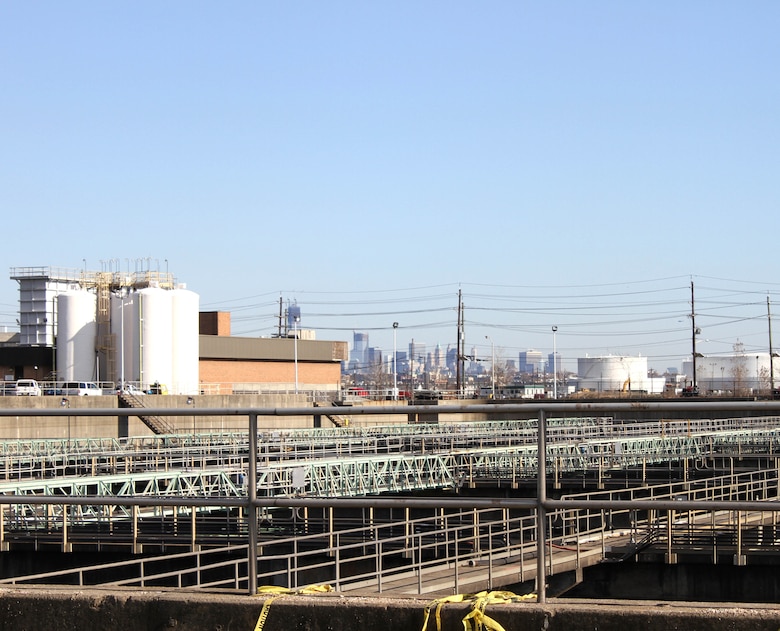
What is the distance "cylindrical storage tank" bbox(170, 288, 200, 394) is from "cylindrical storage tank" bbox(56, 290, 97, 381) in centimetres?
565

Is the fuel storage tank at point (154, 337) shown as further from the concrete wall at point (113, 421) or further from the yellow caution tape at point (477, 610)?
the yellow caution tape at point (477, 610)

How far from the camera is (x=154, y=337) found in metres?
74.2

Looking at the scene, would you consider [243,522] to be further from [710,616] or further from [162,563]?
[710,616]

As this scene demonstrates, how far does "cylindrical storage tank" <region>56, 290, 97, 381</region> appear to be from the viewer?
246 ft

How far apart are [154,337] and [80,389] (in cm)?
1064

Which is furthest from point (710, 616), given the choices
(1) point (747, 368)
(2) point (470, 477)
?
(1) point (747, 368)

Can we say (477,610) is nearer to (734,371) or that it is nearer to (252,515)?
(252,515)

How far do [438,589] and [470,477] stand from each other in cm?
1690

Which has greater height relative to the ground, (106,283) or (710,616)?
(106,283)

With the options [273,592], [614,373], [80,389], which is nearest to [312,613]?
[273,592]

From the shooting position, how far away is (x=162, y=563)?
2144 cm

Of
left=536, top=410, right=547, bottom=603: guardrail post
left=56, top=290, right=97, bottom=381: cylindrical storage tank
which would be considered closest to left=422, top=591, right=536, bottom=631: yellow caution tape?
left=536, top=410, right=547, bottom=603: guardrail post

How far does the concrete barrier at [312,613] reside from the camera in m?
5.54

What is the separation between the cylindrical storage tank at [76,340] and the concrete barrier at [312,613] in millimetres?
71188
